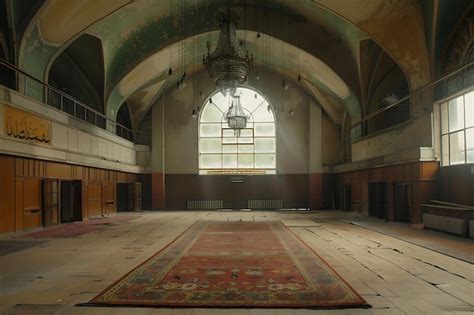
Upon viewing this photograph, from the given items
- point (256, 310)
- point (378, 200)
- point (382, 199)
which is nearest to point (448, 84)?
point (382, 199)

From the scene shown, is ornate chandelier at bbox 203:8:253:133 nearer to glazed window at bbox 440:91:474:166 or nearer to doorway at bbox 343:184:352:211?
glazed window at bbox 440:91:474:166

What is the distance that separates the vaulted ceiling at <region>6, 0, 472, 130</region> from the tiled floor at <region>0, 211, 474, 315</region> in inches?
216

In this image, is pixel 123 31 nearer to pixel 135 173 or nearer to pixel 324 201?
pixel 135 173

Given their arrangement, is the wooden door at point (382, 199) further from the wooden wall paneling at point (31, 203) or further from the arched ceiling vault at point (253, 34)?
the wooden wall paneling at point (31, 203)

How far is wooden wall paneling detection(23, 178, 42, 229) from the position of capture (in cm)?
1152

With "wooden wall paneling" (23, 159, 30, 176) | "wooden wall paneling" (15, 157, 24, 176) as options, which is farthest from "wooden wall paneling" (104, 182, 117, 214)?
"wooden wall paneling" (15, 157, 24, 176)

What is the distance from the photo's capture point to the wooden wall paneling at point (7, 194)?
10.4 meters

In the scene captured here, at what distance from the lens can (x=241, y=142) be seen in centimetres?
2222

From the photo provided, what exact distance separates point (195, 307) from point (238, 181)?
1769cm

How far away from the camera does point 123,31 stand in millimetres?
15578

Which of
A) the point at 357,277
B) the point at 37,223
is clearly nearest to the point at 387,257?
the point at 357,277

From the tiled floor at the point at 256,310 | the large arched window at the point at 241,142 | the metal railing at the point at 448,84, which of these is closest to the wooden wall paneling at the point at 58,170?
the tiled floor at the point at 256,310

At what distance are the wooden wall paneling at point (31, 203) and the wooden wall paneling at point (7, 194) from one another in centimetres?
65

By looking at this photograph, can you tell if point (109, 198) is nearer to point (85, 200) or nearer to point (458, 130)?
point (85, 200)
